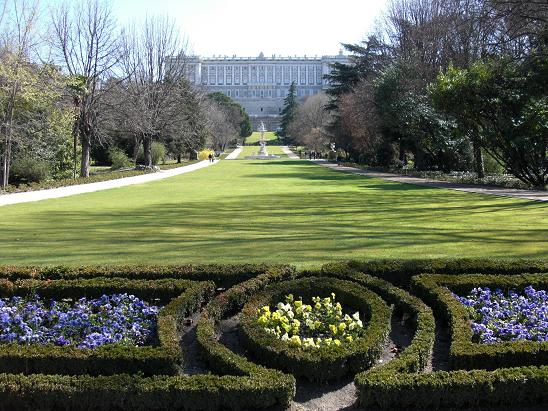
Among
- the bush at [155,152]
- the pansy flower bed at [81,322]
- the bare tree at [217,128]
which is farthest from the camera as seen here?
the bare tree at [217,128]

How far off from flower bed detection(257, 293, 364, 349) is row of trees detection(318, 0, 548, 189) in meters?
12.7

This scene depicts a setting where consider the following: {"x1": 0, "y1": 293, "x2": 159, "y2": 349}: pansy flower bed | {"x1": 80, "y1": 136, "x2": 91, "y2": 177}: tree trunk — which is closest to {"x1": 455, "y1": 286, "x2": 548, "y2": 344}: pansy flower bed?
{"x1": 0, "y1": 293, "x2": 159, "y2": 349}: pansy flower bed

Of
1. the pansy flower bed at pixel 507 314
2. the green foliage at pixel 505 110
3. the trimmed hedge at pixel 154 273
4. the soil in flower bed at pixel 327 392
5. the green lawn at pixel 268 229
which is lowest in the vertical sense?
the soil in flower bed at pixel 327 392

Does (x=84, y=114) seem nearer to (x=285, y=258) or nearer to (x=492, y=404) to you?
(x=285, y=258)

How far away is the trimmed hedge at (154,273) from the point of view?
6.71 meters

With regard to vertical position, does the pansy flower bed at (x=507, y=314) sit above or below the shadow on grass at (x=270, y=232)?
above

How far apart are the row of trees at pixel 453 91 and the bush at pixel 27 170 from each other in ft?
60.7

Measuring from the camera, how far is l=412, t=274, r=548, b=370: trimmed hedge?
4.36 meters

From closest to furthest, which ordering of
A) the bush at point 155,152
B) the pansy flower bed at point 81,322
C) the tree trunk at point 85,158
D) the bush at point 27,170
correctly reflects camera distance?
the pansy flower bed at point 81,322 < the bush at point 27,170 < the tree trunk at point 85,158 < the bush at point 155,152

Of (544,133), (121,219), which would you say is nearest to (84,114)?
(121,219)

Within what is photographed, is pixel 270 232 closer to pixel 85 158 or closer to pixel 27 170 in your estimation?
pixel 27 170

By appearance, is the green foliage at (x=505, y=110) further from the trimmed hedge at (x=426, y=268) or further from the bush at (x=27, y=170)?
the bush at (x=27, y=170)

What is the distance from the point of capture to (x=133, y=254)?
8875 mm

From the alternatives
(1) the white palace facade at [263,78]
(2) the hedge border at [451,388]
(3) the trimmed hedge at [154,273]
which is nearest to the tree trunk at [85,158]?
(3) the trimmed hedge at [154,273]
